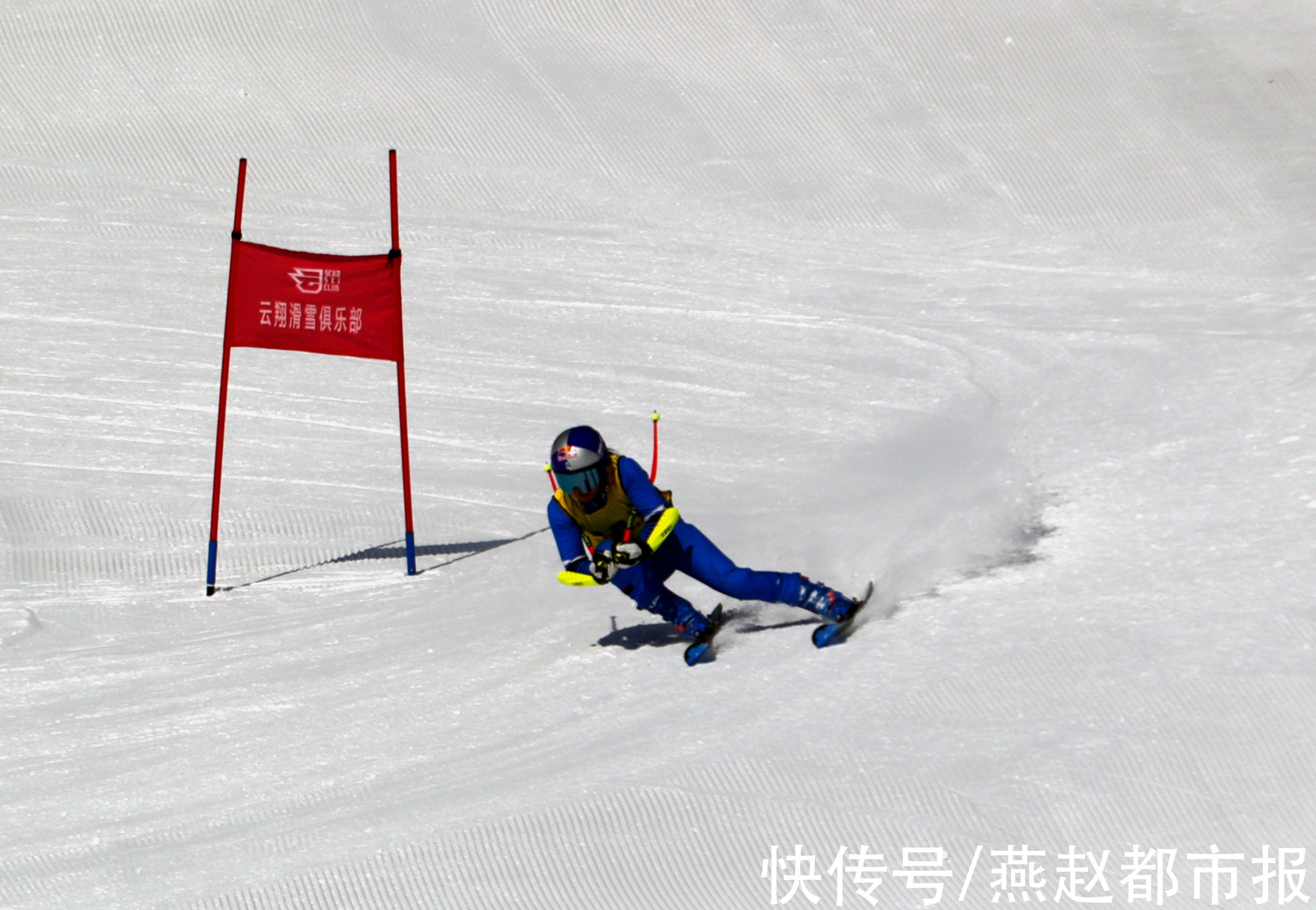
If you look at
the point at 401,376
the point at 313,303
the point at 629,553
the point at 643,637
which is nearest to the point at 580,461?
the point at 629,553

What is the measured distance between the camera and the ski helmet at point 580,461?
6.72m

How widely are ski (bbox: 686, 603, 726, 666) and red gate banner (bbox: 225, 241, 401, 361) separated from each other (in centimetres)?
249

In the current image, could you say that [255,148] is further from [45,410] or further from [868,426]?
[868,426]

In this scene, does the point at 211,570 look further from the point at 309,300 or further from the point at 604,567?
the point at 604,567

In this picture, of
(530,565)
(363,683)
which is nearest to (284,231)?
(530,565)

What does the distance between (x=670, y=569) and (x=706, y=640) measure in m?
0.37

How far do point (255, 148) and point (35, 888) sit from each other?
27.2ft

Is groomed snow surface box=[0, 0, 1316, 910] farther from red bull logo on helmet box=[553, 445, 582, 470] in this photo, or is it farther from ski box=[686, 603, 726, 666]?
red bull logo on helmet box=[553, 445, 582, 470]

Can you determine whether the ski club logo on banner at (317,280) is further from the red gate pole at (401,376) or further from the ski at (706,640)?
the ski at (706,640)

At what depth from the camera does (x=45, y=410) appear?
10297mm

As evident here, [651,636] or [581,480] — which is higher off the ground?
[581,480]

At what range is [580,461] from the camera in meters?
6.72

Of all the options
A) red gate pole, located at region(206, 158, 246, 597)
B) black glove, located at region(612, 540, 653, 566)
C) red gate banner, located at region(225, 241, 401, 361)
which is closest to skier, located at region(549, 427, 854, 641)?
black glove, located at region(612, 540, 653, 566)

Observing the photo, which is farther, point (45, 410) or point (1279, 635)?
point (45, 410)
